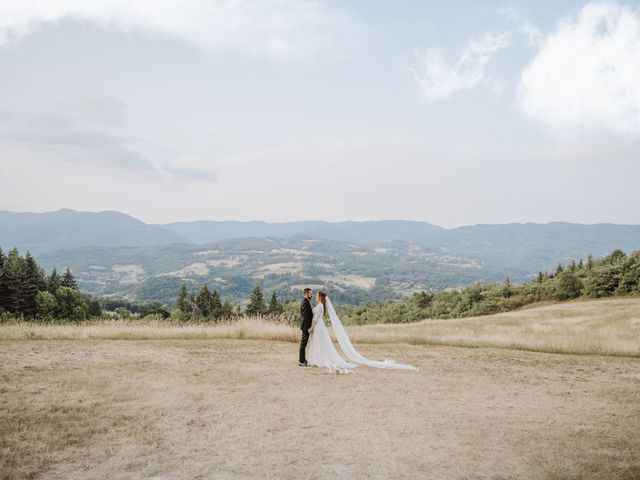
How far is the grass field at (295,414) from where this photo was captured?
7152 mm

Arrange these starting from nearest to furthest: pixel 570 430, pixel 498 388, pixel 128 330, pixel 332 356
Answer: pixel 570 430 < pixel 498 388 < pixel 332 356 < pixel 128 330

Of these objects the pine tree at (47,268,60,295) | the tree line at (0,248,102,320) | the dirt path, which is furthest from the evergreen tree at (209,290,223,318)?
the dirt path

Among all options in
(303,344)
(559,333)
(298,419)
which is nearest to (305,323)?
(303,344)

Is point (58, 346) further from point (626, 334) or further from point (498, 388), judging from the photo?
point (626, 334)

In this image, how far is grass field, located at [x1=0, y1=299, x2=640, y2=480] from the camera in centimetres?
715

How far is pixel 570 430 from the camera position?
911 centimetres

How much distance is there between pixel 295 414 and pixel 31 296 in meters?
61.0

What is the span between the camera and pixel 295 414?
987 cm

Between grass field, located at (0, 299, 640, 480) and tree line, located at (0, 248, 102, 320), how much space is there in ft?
142

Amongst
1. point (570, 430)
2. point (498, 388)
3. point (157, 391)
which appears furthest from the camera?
point (498, 388)

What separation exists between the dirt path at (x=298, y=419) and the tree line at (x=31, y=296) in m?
44.6

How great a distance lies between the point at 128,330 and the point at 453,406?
1501 centimetres

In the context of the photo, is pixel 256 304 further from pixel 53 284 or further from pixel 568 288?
pixel 568 288

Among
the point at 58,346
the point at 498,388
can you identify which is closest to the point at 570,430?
the point at 498,388
